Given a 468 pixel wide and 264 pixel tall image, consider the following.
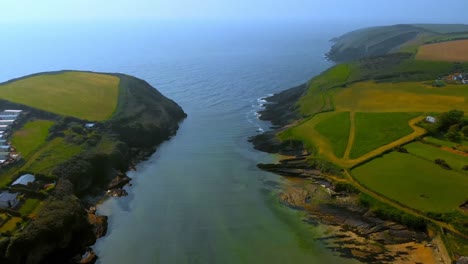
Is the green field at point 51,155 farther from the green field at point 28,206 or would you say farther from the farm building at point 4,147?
the green field at point 28,206

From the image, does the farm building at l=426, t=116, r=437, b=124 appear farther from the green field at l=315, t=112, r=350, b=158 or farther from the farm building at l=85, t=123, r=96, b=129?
the farm building at l=85, t=123, r=96, b=129

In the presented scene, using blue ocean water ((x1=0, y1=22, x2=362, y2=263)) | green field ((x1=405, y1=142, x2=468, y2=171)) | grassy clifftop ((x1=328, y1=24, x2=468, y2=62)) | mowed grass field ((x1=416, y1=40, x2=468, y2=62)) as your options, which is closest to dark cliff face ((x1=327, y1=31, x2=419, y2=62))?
grassy clifftop ((x1=328, y1=24, x2=468, y2=62))

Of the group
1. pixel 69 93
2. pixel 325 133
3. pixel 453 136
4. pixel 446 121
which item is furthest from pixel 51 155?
pixel 446 121

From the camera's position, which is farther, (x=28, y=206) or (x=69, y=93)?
(x=69, y=93)

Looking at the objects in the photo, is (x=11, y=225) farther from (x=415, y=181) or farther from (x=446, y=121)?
(x=446, y=121)

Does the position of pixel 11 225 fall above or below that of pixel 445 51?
below

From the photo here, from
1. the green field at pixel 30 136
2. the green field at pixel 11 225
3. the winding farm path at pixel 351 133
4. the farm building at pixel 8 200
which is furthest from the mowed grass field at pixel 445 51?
the green field at pixel 11 225
